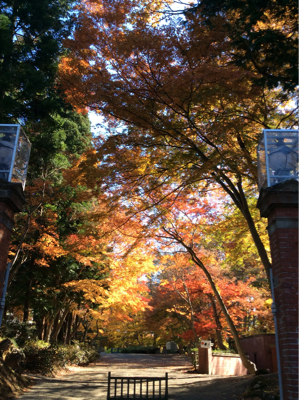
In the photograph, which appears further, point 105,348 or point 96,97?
point 105,348

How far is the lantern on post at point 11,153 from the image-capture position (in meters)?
5.53

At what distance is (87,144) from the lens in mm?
16578

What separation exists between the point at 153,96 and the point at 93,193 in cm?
309

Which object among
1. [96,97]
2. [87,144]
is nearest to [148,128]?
[96,97]

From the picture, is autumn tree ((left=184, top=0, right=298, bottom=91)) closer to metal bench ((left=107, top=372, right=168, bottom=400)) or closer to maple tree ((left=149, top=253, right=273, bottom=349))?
metal bench ((left=107, top=372, right=168, bottom=400))

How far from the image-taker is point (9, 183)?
17.1ft

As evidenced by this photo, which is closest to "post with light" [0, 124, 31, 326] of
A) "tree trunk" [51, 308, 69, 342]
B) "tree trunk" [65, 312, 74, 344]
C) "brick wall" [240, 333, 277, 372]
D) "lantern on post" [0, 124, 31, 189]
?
"lantern on post" [0, 124, 31, 189]

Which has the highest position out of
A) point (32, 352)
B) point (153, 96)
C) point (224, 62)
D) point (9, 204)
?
point (224, 62)

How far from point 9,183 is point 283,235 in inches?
165

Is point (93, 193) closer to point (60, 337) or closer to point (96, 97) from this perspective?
point (96, 97)

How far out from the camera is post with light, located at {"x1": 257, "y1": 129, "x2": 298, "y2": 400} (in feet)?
14.3

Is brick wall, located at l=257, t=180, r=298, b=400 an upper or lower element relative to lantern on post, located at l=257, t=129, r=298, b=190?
lower

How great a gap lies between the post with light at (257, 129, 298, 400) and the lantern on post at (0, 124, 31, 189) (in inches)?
160

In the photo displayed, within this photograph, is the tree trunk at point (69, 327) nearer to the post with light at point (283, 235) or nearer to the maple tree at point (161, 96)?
the maple tree at point (161, 96)
